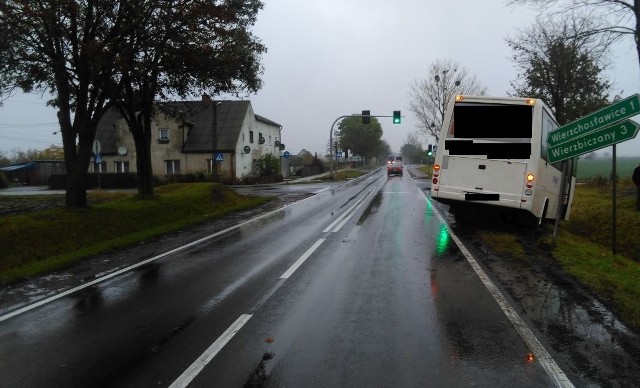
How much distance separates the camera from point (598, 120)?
28.7 ft

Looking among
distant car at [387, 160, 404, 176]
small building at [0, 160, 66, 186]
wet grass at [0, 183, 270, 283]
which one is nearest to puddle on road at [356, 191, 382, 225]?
wet grass at [0, 183, 270, 283]

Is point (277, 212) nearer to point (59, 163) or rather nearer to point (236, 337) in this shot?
point (236, 337)

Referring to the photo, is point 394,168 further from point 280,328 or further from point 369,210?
point 280,328

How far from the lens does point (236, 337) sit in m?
5.10

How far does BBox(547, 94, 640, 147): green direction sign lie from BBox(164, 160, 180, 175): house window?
37.0 m

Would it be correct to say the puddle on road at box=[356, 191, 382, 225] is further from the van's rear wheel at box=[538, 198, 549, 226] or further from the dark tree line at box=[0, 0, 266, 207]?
the dark tree line at box=[0, 0, 266, 207]

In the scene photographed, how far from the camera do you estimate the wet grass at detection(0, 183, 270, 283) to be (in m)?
9.68

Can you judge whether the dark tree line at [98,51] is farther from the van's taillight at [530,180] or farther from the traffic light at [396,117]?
the traffic light at [396,117]

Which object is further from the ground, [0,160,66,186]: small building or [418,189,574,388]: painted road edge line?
[0,160,66,186]: small building

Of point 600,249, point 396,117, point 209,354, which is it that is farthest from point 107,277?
point 396,117

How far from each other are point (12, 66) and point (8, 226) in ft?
16.5

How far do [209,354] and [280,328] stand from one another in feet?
3.11

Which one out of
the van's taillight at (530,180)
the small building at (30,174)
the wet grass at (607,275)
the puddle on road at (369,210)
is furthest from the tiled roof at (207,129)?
the wet grass at (607,275)

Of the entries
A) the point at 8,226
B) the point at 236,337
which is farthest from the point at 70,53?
the point at 236,337
